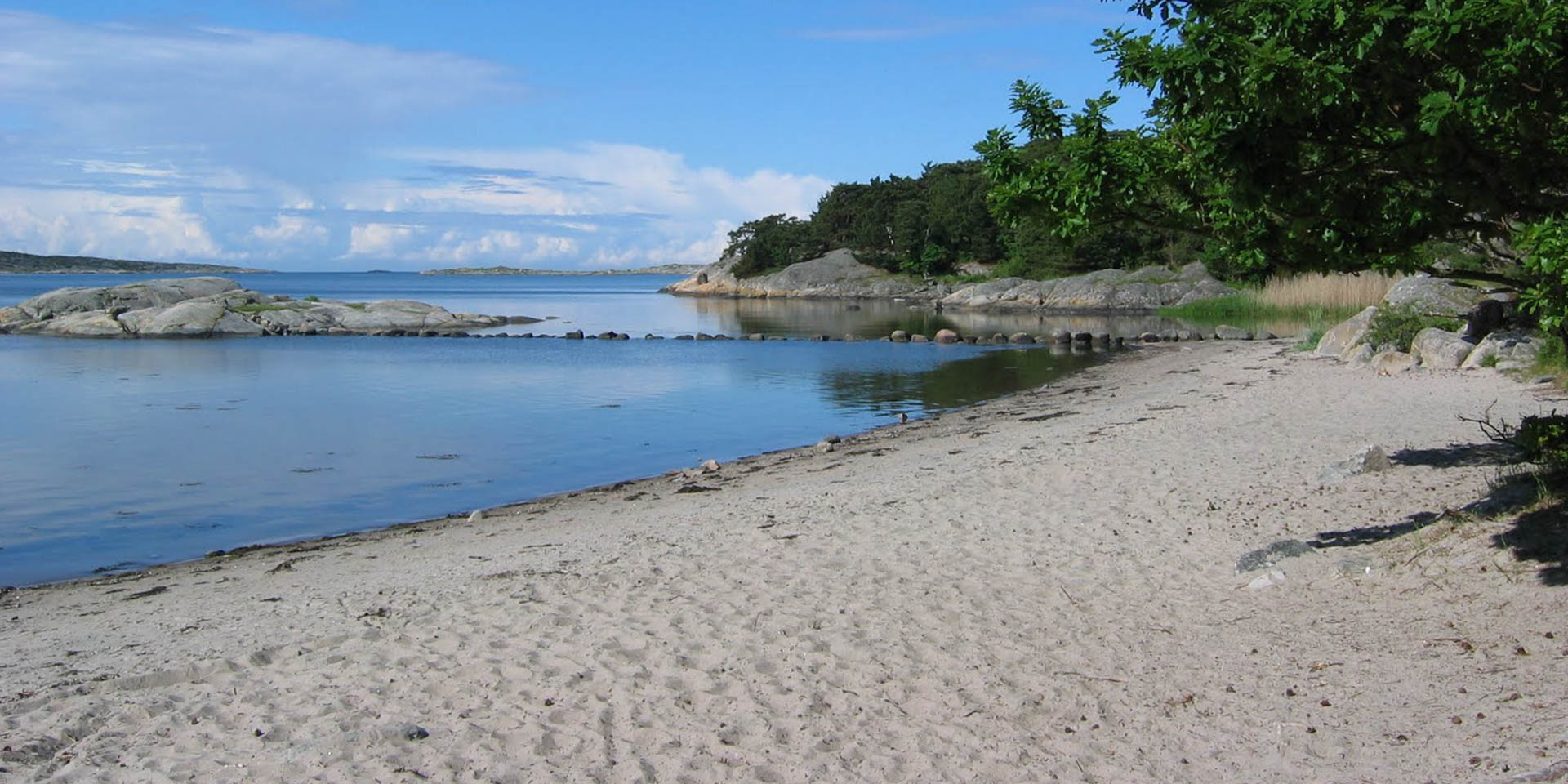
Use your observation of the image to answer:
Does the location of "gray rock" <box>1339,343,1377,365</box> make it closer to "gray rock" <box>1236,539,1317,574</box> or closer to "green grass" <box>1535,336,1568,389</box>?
"green grass" <box>1535,336,1568,389</box>

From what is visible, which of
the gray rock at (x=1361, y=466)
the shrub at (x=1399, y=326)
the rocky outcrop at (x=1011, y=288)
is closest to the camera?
the gray rock at (x=1361, y=466)

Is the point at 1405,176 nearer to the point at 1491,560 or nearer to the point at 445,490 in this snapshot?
the point at 1491,560

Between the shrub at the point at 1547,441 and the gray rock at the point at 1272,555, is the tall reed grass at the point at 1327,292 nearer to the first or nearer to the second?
the shrub at the point at 1547,441

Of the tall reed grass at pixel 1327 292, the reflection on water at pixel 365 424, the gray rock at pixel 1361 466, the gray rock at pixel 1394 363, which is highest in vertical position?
the tall reed grass at pixel 1327 292

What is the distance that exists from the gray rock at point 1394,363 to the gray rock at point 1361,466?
10194 mm

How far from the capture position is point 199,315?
52375mm

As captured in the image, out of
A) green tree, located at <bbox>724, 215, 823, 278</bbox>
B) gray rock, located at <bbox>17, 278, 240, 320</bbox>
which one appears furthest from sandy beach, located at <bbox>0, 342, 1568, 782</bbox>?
green tree, located at <bbox>724, 215, 823, 278</bbox>

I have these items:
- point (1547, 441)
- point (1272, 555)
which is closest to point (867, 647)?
point (1272, 555)

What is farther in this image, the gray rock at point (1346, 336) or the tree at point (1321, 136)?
the gray rock at point (1346, 336)

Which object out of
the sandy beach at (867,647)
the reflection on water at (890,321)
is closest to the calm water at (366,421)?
the sandy beach at (867,647)

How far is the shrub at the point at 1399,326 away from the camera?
902 inches

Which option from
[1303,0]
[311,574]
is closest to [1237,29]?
[1303,0]

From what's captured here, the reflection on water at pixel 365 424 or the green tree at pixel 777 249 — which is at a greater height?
the green tree at pixel 777 249

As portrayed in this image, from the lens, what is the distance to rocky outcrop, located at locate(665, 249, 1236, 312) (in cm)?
6700
